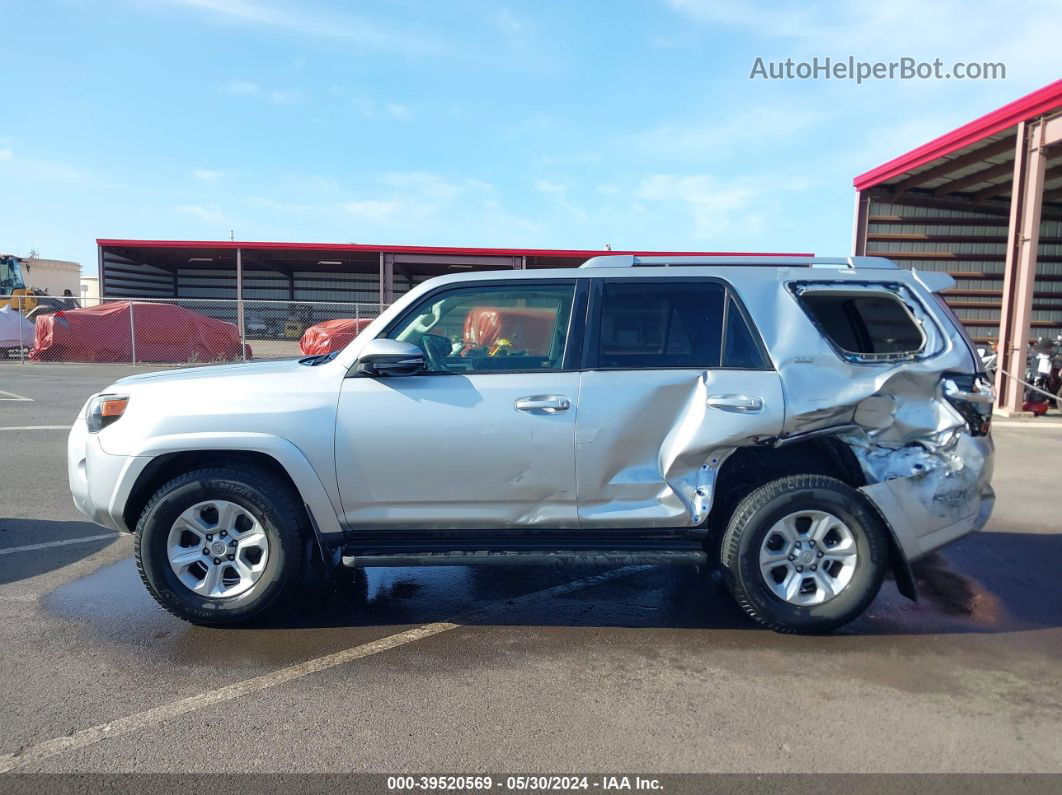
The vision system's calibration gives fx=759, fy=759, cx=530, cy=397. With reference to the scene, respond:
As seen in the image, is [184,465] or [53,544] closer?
[184,465]


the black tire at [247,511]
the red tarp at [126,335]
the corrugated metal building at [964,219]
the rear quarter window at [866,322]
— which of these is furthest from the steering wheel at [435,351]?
the red tarp at [126,335]

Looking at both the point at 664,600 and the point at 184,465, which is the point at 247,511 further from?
the point at 664,600

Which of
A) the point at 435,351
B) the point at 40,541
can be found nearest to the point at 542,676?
the point at 435,351

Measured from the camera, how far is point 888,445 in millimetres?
4082

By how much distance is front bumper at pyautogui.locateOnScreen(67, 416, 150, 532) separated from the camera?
402 cm

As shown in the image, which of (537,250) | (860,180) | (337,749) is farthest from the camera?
(537,250)

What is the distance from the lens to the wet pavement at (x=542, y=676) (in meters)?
2.95

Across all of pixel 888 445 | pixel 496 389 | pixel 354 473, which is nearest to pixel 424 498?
pixel 354 473

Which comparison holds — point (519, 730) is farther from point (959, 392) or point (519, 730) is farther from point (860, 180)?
point (860, 180)

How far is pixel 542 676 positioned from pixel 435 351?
1.79 metres

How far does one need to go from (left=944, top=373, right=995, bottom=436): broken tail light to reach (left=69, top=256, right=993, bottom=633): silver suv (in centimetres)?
1

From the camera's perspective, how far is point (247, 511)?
158 inches

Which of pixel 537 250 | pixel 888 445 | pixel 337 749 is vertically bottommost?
pixel 337 749

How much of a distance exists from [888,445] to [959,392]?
455 mm
